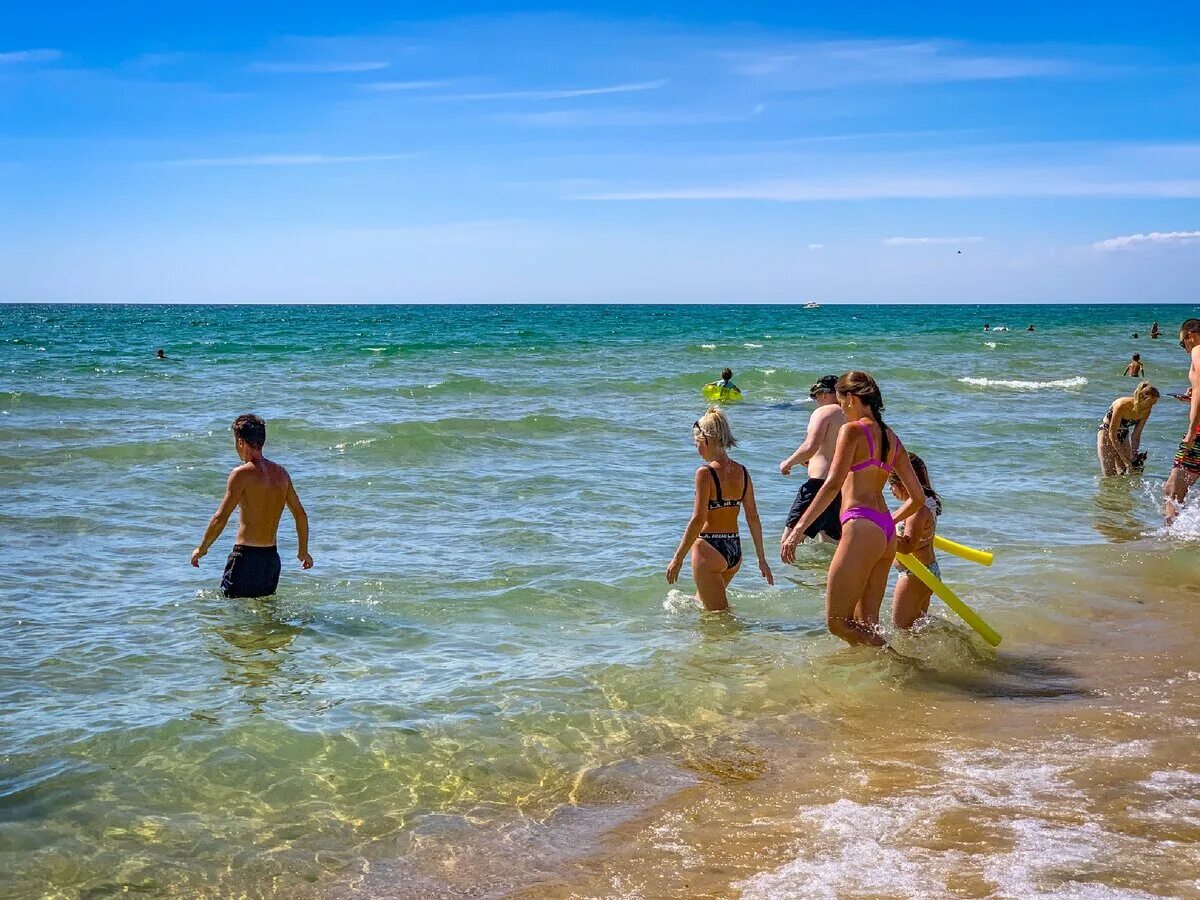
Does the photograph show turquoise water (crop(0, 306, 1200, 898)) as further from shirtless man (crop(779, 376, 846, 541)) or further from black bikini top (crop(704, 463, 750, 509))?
black bikini top (crop(704, 463, 750, 509))

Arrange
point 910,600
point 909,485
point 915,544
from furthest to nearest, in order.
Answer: point 910,600 < point 915,544 < point 909,485

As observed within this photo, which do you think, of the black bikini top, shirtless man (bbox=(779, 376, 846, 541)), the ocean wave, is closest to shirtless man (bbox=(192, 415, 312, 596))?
the black bikini top

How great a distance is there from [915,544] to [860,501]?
2.19ft

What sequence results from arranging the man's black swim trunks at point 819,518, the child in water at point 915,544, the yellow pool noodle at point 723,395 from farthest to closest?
the yellow pool noodle at point 723,395, the man's black swim trunks at point 819,518, the child in water at point 915,544

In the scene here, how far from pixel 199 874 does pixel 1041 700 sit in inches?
168

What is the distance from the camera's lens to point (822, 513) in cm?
720

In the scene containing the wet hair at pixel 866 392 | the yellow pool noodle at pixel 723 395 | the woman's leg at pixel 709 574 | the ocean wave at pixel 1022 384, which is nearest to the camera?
the wet hair at pixel 866 392

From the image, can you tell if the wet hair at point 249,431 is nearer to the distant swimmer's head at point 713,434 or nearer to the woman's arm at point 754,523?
the distant swimmer's head at point 713,434

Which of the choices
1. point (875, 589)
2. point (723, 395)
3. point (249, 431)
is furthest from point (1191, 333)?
point (723, 395)

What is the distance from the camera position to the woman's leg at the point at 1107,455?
13188 mm

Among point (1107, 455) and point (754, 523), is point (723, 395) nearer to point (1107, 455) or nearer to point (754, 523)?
point (1107, 455)

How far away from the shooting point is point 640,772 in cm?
487

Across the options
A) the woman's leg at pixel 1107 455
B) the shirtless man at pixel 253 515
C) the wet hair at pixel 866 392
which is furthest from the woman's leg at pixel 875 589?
the woman's leg at pixel 1107 455

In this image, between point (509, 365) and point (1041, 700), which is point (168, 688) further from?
point (509, 365)
